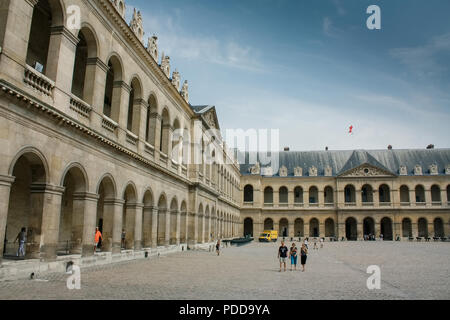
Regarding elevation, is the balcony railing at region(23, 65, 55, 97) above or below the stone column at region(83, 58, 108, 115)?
below

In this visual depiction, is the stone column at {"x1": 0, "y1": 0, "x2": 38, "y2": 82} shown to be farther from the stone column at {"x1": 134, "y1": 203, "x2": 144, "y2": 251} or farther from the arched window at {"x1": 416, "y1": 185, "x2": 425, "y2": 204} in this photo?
the arched window at {"x1": 416, "y1": 185, "x2": 425, "y2": 204}

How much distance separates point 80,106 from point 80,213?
14.8 feet

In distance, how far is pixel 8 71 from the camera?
10.8 metres

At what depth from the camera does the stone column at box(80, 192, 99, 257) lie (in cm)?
1515

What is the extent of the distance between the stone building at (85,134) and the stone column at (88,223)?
0.14ft

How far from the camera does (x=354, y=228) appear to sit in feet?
214

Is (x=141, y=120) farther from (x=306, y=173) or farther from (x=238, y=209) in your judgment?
(x=306, y=173)

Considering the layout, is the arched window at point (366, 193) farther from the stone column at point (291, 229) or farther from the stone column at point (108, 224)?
the stone column at point (108, 224)

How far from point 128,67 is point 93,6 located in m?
4.05

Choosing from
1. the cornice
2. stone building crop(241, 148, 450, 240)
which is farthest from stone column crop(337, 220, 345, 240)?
the cornice

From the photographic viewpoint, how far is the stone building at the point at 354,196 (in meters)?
61.4

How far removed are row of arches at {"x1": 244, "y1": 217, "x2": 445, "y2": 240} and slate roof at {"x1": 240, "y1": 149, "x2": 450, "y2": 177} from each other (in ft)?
28.8

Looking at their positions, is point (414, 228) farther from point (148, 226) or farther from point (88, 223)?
point (88, 223)

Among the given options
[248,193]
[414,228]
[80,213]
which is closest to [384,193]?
[414,228]
